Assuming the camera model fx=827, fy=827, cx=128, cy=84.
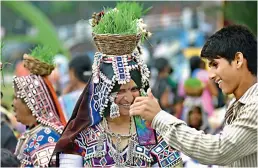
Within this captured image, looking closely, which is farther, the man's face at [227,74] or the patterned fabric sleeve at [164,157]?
the patterned fabric sleeve at [164,157]

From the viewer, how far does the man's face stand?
4129 millimetres

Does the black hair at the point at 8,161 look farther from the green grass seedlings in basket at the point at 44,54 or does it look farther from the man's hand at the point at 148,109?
the green grass seedlings in basket at the point at 44,54

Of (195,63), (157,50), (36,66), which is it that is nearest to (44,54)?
(36,66)

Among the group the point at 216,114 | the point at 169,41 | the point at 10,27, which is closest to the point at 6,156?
the point at 216,114

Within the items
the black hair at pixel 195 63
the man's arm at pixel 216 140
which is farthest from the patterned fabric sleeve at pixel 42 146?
the black hair at pixel 195 63

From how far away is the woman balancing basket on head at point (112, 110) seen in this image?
5176mm

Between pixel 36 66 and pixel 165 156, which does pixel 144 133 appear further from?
pixel 36 66

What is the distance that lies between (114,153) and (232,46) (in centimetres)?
132

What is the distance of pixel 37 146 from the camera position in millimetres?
5961

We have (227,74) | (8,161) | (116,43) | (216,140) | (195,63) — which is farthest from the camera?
(195,63)

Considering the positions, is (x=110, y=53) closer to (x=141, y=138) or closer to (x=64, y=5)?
(x=141, y=138)

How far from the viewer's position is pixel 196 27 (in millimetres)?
18375

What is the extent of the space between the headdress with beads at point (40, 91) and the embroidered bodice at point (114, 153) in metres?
0.85

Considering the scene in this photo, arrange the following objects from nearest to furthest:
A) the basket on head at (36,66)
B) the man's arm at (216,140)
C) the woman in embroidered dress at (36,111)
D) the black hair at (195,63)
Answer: the man's arm at (216,140) < the woman in embroidered dress at (36,111) < the basket on head at (36,66) < the black hair at (195,63)
